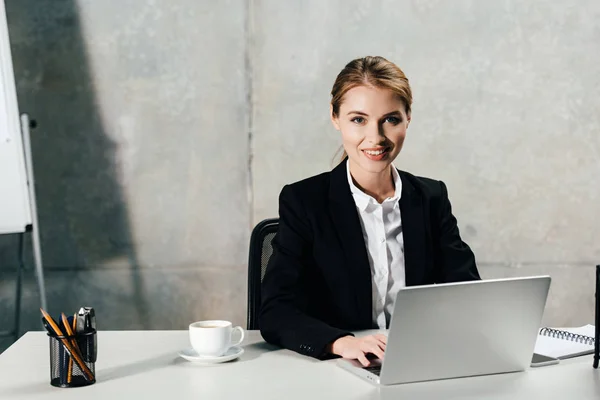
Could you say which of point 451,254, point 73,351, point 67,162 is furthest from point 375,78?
point 67,162

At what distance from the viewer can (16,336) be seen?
346 cm

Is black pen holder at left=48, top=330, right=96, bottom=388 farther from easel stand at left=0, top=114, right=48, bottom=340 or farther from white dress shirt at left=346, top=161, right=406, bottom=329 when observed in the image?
easel stand at left=0, top=114, right=48, bottom=340

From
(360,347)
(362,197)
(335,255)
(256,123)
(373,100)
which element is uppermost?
(373,100)

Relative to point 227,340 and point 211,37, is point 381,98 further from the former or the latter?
point 211,37

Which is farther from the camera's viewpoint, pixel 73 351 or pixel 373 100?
pixel 373 100

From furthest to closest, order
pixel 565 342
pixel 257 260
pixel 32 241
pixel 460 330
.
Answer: pixel 32 241 < pixel 257 260 < pixel 565 342 < pixel 460 330

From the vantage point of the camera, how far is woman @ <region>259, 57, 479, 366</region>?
1.98 metres

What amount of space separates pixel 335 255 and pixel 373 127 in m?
0.34

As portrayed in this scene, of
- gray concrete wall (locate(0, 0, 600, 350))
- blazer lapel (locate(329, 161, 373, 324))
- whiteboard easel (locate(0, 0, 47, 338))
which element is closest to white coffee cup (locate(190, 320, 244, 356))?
blazer lapel (locate(329, 161, 373, 324))

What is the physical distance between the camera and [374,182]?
208 cm

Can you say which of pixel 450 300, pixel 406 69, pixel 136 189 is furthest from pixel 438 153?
pixel 450 300

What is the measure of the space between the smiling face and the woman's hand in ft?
1.80

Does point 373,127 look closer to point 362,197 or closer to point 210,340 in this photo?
point 362,197

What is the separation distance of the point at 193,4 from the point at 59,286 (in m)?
1.44
